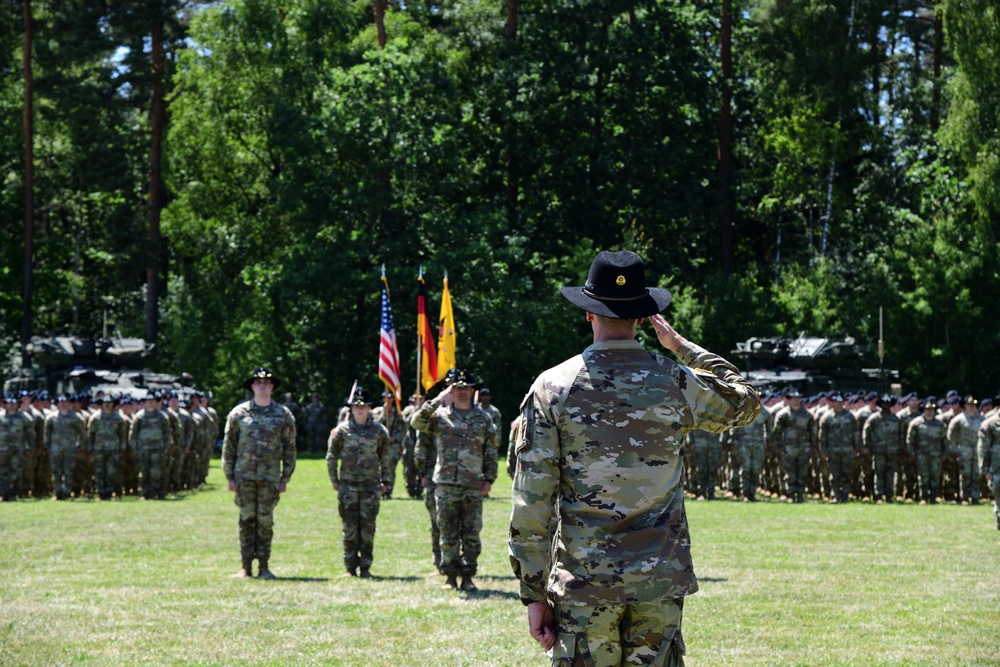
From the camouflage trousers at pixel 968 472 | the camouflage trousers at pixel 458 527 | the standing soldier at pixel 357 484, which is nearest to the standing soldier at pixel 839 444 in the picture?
the camouflage trousers at pixel 968 472

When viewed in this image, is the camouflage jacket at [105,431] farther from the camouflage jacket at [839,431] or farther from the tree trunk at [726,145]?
the tree trunk at [726,145]

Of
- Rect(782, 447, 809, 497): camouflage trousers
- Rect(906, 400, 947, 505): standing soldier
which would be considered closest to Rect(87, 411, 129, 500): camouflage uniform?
Rect(782, 447, 809, 497): camouflage trousers

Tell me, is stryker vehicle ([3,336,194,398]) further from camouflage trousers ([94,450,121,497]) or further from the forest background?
the forest background

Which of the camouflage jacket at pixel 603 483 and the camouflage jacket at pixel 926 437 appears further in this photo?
the camouflage jacket at pixel 926 437

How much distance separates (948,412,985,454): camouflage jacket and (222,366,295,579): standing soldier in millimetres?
13849

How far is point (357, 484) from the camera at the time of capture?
13828 mm

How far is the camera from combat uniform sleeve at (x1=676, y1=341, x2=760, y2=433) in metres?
5.58

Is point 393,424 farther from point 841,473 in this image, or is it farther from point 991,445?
point 991,445

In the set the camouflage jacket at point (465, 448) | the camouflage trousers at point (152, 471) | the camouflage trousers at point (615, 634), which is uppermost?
the camouflage jacket at point (465, 448)

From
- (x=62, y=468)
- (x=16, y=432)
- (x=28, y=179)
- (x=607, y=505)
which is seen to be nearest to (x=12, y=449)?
(x=16, y=432)

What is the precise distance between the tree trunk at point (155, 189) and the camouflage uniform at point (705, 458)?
2894 centimetres

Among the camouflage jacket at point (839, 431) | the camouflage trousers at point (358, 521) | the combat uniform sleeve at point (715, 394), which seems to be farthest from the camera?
the camouflage jacket at point (839, 431)

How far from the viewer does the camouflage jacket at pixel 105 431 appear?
2391cm

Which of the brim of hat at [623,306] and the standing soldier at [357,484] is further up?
the brim of hat at [623,306]
